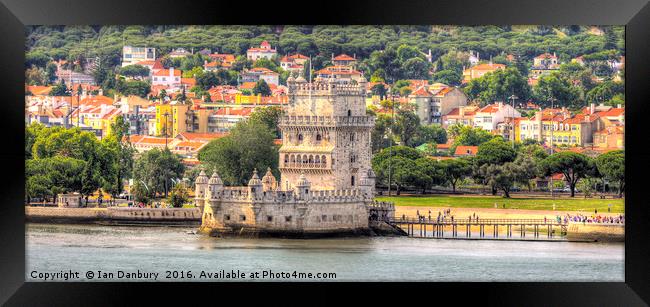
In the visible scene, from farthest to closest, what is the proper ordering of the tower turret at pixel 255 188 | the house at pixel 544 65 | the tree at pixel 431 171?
the house at pixel 544 65
the tree at pixel 431 171
the tower turret at pixel 255 188

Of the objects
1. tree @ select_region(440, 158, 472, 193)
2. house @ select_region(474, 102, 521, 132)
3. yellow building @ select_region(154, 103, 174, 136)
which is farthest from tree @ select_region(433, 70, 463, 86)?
tree @ select_region(440, 158, 472, 193)

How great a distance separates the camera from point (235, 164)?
176 feet

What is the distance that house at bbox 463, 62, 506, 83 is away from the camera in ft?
246

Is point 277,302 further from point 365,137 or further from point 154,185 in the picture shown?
point 154,185

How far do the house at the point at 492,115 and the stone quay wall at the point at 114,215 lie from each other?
18.6m

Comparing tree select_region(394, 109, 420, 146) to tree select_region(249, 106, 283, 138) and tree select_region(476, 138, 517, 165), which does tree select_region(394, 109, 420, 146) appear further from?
tree select_region(249, 106, 283, 138)

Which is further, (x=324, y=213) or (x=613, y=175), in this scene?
(x=613, y=175)

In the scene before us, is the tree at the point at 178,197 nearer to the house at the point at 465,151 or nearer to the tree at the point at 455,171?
the tree at the point at 455,171

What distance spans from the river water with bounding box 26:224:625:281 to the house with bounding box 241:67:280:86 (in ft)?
81.7

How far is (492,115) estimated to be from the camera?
228 ft

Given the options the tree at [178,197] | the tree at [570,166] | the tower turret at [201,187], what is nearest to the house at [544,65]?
the tree at [570,166]

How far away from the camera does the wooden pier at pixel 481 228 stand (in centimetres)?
4856
